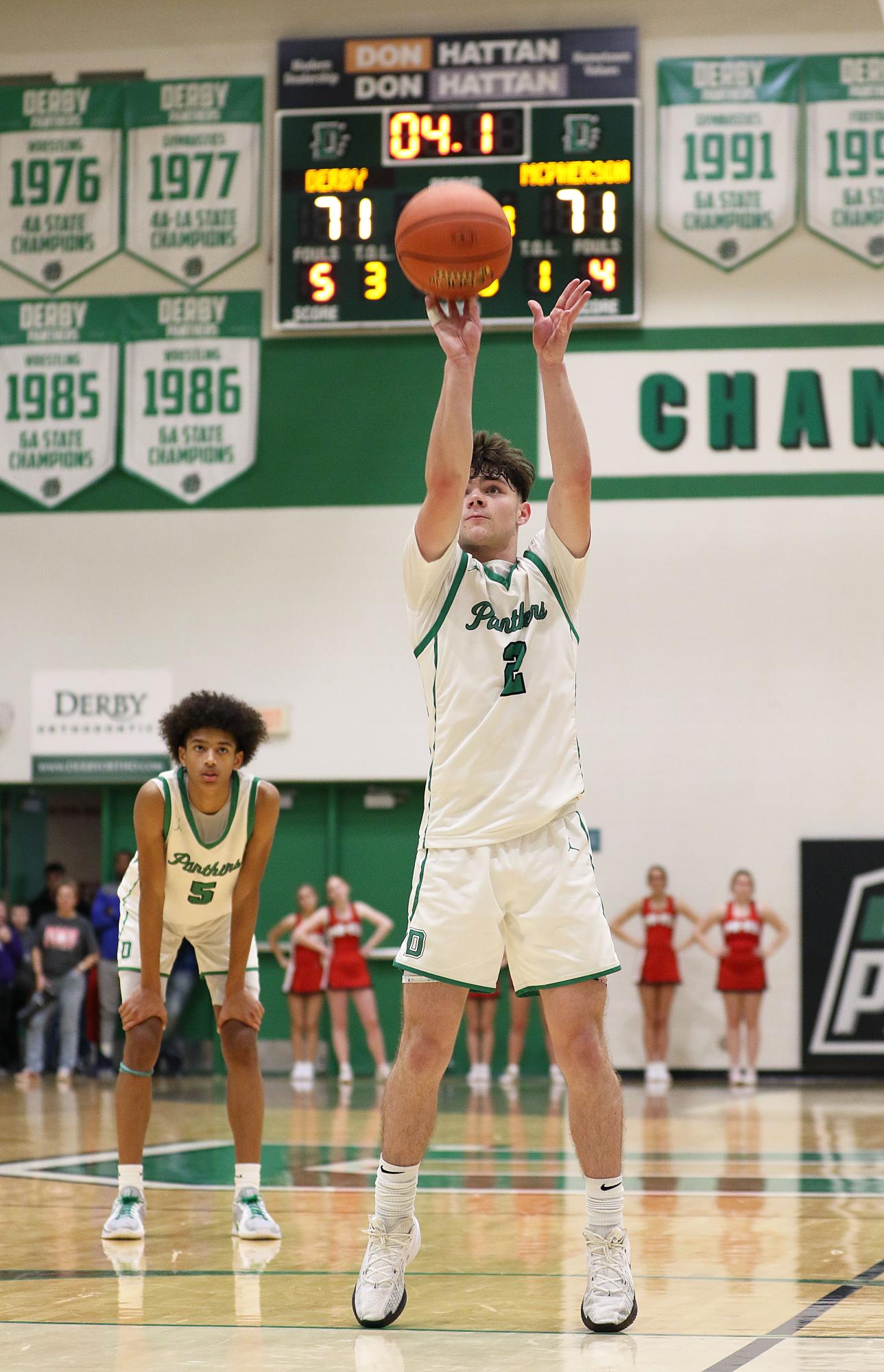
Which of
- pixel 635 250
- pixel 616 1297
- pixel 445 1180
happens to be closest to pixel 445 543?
pixel 616 1297

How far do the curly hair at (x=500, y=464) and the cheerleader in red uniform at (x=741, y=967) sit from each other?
1140 centimetres

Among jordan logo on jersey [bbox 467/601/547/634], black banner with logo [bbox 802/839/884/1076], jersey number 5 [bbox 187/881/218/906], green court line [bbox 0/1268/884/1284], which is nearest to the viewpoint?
jordan logo on jersey [bbox 467/601/547/634]

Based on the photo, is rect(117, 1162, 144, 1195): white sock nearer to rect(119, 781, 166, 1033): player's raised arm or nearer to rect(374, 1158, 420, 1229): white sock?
rect(119, 781, 166, 1033): player's raised arm

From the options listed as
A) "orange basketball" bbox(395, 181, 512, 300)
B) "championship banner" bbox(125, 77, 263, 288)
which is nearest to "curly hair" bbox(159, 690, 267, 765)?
"orange basketball" bbox(395, 181, 512, 300)

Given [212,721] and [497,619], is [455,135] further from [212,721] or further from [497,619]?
[497,619]

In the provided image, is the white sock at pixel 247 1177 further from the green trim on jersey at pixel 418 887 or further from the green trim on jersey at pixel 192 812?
the green trim on jersey at pixel 418 887

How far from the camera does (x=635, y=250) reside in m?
15.8

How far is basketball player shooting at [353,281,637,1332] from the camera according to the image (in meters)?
4.07

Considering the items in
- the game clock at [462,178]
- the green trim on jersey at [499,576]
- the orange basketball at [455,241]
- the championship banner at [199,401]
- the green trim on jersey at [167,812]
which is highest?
the game clock at [462,178]

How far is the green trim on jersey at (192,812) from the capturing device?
18.2 ft

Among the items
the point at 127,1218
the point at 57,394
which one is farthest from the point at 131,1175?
the point at 57,394

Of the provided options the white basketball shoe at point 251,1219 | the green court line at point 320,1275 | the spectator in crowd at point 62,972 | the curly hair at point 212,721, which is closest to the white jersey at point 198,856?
the curly hair at point 212,721

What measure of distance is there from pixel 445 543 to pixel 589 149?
12.6m

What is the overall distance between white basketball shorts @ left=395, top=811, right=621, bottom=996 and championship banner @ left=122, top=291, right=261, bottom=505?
1343 centimetres
